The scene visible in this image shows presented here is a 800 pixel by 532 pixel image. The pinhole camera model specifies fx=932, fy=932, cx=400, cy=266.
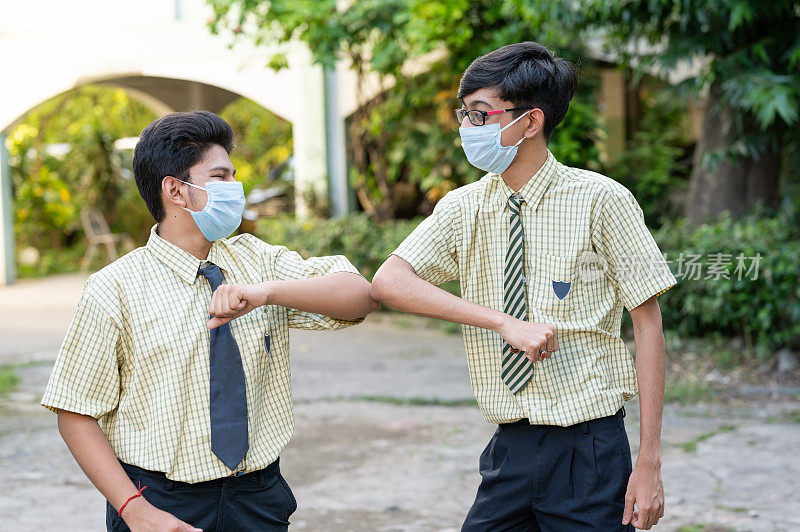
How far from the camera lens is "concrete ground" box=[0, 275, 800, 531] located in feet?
13.8

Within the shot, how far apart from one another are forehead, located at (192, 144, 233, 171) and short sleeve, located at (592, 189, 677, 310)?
0.87 meters

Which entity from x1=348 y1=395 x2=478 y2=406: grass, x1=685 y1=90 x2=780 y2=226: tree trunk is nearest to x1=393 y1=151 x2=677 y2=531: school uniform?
x1=348 y1=395 x2=478 y2=406: grass

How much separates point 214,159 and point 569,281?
2.83 feet

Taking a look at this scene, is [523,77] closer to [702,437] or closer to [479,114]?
[479,114]

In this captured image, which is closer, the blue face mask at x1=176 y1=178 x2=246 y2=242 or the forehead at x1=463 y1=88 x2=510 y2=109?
the blue face mask at x1=176 y1=178 x2=246 y2=242

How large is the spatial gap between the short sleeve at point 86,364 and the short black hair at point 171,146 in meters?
0.28

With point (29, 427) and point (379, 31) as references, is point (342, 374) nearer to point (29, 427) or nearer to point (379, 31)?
point (29, 427)

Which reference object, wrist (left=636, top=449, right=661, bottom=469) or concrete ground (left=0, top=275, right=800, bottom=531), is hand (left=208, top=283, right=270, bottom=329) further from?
concrete ground (left=0, top=275, right=800, bottom=531)

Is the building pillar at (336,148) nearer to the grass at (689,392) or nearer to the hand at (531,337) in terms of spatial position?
the grass at (689,392)

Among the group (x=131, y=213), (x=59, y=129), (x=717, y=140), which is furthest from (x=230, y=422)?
(x=59, y=129)

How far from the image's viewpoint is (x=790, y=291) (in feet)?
20.9

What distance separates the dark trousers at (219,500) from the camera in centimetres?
201

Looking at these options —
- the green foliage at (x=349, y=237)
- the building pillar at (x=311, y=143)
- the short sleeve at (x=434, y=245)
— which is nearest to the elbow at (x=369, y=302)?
the short sleeve at (x=434, y=245)

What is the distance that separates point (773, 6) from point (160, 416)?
5.81 metres
